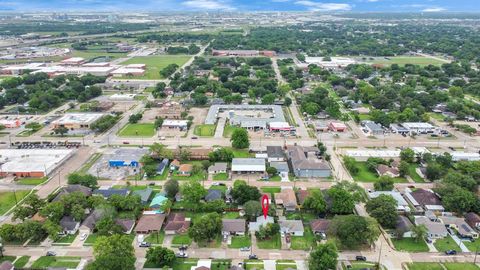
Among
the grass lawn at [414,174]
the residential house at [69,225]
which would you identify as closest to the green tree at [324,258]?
the residential house at [69,225]

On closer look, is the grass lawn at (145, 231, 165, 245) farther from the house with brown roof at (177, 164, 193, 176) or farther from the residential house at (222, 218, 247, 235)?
the house with brown roof at (177, 164, 193, 176)

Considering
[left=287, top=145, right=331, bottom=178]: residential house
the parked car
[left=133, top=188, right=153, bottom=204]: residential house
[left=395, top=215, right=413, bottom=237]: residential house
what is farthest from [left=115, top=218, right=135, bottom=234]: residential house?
[left=395, top=215, right=413, bottom=237]: residential house

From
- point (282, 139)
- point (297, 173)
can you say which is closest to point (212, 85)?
point (282, 139)

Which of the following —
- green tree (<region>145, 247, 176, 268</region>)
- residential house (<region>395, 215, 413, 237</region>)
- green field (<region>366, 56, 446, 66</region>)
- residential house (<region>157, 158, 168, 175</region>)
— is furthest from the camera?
green field (<region>366, 56, 446, 66</region>)

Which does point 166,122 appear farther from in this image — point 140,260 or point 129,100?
point 140,260

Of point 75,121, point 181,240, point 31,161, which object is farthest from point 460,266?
point 75,121

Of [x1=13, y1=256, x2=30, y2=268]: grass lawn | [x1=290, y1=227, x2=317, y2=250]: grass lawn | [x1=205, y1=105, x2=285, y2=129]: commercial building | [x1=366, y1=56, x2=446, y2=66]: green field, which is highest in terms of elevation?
[x1=366, y1=56, x2=446, y2=66]: green field

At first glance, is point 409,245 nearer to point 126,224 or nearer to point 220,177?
point 220,177
